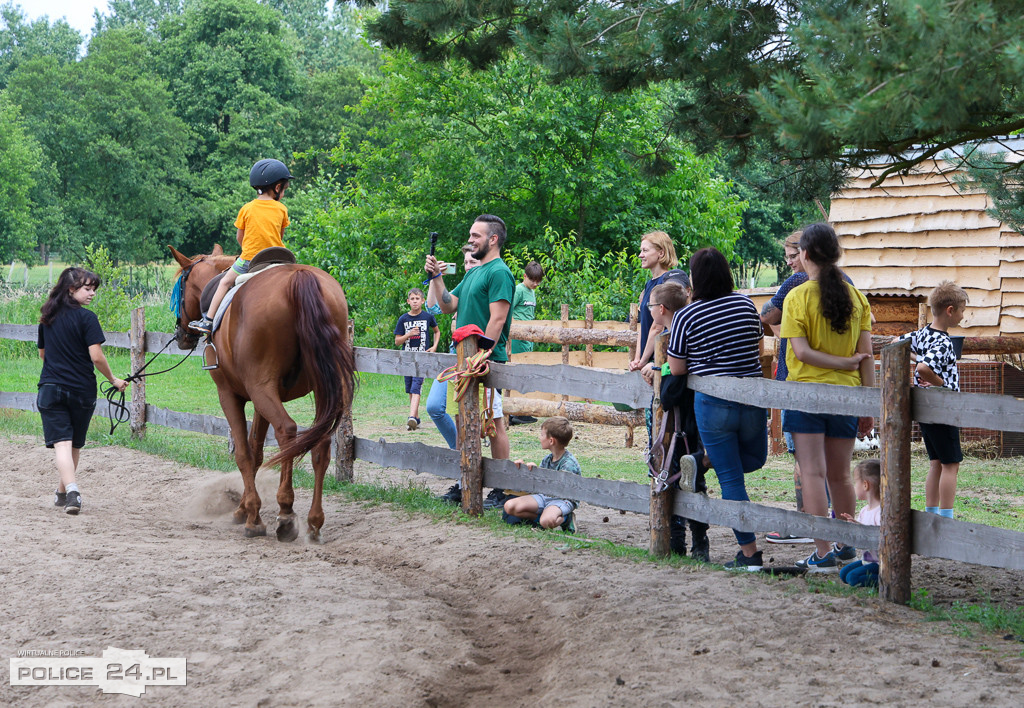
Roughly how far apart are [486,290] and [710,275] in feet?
6.63

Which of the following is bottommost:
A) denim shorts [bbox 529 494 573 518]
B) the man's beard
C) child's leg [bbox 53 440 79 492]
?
denim shorts [bbox 529 494 573 518]

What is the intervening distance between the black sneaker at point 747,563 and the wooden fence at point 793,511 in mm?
223

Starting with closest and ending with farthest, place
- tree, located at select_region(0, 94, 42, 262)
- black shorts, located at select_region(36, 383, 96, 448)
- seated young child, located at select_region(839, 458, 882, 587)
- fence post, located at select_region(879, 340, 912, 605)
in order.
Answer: fence post, located at select_region(879, 340, 912, 605) < seated young child, located at select_region(839, 458, 882, 587) < black shorts, located at select_region(36, 383, 96, 448) < tree, located at select_region(0, 94, 42, 262)

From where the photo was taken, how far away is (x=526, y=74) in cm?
1941

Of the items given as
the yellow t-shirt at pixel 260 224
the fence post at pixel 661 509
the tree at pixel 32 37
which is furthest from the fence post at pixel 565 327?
the tree at pixel 32 37

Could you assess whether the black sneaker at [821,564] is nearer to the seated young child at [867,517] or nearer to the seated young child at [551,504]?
the seated young child at [867,517]

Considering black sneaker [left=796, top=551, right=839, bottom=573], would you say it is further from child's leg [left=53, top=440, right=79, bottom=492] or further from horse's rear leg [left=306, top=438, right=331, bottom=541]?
child's leg [left=53, top=440, right=79, bottom=492]

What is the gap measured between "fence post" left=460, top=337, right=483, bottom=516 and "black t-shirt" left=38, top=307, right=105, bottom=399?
2876mm

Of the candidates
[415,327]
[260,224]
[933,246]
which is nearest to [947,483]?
[260,224]

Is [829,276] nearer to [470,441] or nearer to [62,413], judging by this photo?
[470,441]

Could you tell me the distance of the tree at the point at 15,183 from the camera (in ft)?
133

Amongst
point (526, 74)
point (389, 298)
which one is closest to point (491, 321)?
point (389, 298)

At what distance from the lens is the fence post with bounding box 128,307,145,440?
34.7 feet

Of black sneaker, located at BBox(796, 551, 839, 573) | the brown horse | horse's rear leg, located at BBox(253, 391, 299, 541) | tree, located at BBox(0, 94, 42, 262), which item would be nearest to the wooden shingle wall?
black sneaker, located at BBox(796, 551, 839, 573)
